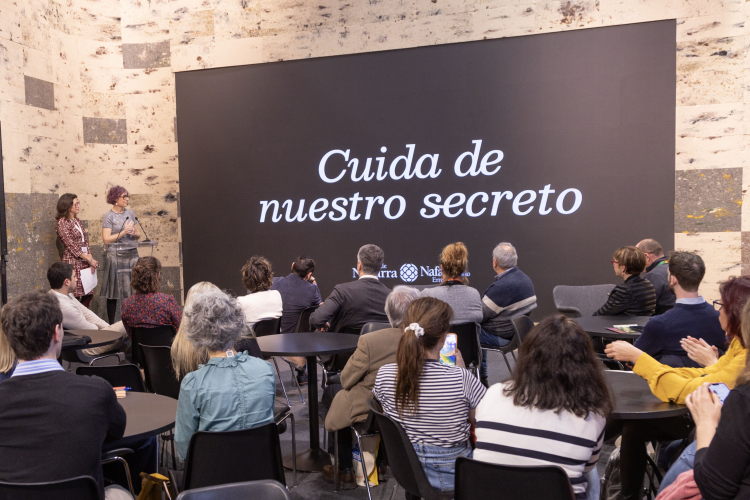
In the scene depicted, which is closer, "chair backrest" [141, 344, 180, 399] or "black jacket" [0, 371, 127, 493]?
"black jacket" [0, 371, 127, 493]

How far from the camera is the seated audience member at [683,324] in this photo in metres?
3.15

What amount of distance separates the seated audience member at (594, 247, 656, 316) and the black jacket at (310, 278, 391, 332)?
1795 millimetres

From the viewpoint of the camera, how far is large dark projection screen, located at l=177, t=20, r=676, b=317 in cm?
678

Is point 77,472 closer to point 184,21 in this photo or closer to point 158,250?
point 158,250

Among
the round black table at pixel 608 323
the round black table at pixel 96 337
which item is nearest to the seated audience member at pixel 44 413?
the round black table at pixel 96 337

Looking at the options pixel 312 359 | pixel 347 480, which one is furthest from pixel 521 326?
pixel 347 480

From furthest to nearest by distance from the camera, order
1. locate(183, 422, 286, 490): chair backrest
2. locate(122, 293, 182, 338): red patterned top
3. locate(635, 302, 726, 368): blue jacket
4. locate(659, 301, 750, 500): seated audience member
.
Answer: locate(122, 293, 182, 338): red patterned top
locate(635, 302, 726, 368): blue jacket
locate(183, 422, 286, 490): chair backrest
locate(659, 301, 750, 500): seated audience member

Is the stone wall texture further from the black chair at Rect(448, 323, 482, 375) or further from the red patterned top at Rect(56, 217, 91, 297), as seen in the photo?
the black chair at Rect(448, 323, 482, 375)

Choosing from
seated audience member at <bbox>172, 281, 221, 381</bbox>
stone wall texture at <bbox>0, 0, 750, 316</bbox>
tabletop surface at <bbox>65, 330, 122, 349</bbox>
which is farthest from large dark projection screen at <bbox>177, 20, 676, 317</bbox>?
seated audience member at <bbox>172, 281, 221, 381</bbox>

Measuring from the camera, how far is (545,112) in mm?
7059

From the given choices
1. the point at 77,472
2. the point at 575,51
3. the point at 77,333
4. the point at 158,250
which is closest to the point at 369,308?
the point at 77,333

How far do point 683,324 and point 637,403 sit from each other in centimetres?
88

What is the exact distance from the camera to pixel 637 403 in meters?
2.50

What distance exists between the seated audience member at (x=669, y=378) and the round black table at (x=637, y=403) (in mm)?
55
